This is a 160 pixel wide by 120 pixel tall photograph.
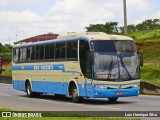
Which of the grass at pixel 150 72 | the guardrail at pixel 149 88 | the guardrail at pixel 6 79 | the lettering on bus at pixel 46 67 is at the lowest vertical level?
the guardrail at pixel 6 79

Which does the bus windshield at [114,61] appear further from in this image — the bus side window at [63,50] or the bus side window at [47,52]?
the bus side window at [47,52]

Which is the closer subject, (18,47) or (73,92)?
(73,92)

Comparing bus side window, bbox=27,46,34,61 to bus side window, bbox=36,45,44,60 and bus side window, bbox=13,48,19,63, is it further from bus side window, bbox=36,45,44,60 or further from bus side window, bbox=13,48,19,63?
bus side window, bbox=13,48,19,63

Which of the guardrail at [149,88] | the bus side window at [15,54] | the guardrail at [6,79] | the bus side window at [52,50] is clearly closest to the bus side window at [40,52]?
the bus side window at [52,50]

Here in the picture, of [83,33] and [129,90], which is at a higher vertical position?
[83,33]

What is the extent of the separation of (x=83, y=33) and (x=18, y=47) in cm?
888

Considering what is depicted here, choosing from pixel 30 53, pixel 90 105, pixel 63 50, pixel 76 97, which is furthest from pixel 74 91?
pixel 30 53

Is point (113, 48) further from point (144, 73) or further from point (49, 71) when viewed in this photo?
point (144, 73)

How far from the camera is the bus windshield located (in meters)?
22.8

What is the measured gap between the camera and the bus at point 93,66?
2288cm

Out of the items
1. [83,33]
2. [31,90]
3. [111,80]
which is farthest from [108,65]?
[31,90]

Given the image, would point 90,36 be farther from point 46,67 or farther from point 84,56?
point 46,67

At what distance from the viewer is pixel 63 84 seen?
26.0 metres

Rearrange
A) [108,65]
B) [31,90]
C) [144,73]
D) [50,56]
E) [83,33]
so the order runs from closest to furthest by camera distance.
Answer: [108,65] < [83,33] < [50,56] < [31,90] < [144,73]
